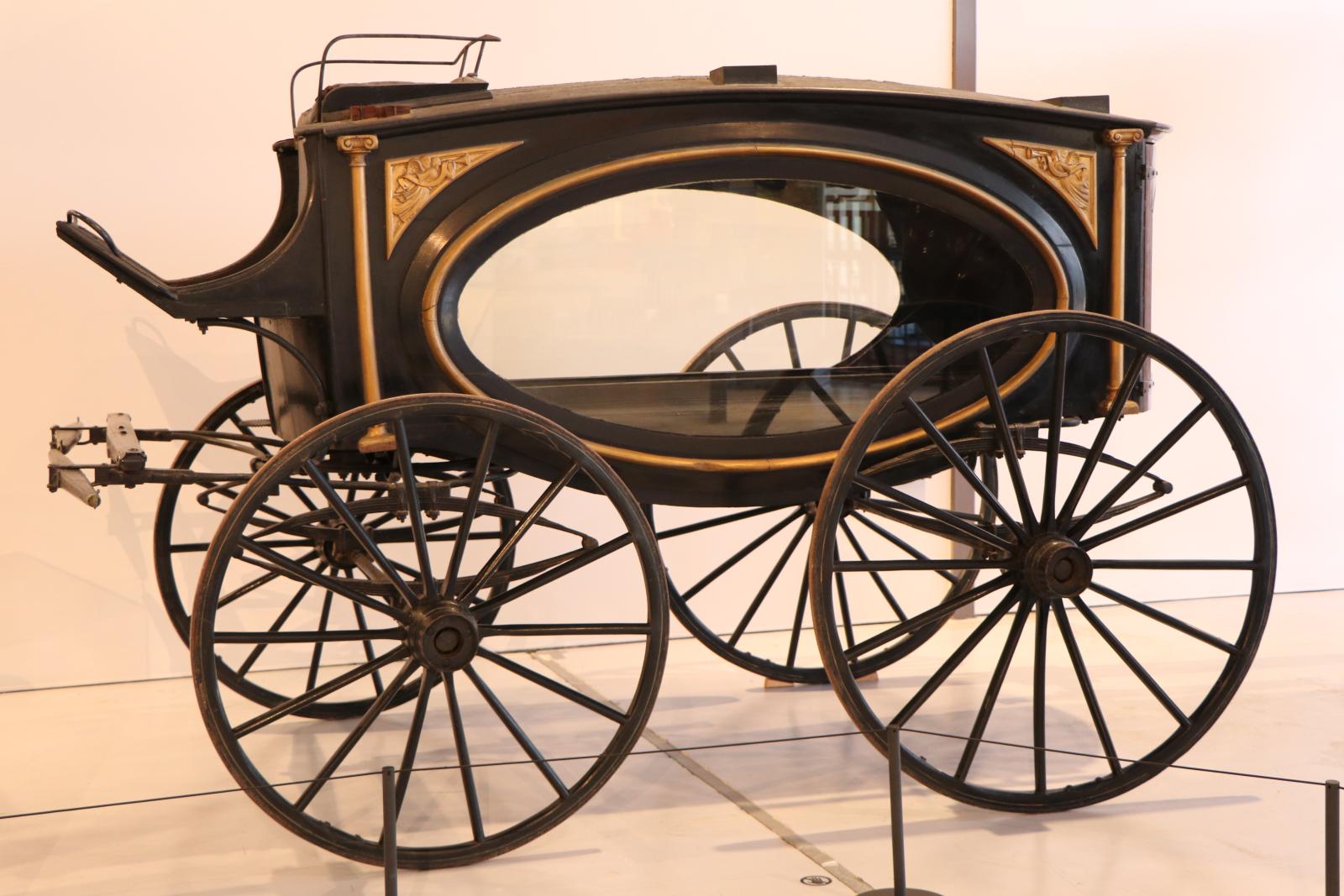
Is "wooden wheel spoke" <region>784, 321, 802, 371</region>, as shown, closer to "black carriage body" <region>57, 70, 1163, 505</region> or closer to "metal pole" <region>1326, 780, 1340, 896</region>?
"black carriage body" <region>57, 70, 1163, 505</region>

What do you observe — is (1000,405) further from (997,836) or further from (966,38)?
(966,38)

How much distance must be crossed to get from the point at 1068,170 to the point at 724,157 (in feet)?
1.94

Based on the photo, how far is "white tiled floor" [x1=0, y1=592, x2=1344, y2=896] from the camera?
2.00 m

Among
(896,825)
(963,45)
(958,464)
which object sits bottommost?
(896,825)

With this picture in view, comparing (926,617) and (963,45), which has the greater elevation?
(963,45)

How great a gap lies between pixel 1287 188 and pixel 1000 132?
210cm

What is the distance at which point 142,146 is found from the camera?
3.31 metres

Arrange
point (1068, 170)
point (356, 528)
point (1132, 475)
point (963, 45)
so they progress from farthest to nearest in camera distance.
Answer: point (963, 45) < point (1068, 170) < point (1132, 475) < point (356, 528)

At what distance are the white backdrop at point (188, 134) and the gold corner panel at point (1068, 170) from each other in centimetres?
150

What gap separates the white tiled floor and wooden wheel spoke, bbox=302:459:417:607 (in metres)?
0.42

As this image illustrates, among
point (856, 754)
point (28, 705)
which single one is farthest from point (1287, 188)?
point (28, 705)

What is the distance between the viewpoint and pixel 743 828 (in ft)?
7.38

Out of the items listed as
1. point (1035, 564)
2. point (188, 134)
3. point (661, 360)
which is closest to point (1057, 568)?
point (1035, 564)

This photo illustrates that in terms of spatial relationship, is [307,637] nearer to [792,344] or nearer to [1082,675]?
[792,344]
